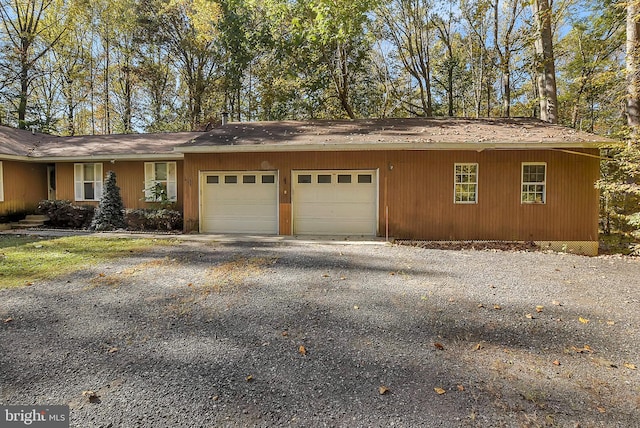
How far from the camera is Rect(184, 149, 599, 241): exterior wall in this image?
8.80 m

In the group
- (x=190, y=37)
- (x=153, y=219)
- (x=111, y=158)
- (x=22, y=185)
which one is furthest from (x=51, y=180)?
(x=190, y=37)

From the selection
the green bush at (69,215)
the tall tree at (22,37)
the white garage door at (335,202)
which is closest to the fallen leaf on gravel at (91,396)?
the white garage door at (335,202)

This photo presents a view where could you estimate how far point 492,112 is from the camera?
70.2 feet

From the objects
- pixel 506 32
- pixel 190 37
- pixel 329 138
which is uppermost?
pixel 190 37

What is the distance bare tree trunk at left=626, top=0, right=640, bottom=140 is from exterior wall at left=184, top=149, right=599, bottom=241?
175 cm

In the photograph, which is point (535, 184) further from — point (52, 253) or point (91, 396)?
point (52, 253)

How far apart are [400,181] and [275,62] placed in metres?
12.7

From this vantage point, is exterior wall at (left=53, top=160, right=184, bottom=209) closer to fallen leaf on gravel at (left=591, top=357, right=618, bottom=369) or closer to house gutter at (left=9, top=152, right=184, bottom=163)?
house gutter at (left=9, top=152, right=184, bottom=163)

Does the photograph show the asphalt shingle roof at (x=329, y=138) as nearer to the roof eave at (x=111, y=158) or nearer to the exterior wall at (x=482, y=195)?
the roof eave at (x=111, y=158)

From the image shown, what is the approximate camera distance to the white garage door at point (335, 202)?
948cm

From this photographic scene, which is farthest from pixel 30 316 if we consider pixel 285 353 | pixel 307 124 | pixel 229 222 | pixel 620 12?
pixel 620 12

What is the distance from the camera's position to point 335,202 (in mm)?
9641

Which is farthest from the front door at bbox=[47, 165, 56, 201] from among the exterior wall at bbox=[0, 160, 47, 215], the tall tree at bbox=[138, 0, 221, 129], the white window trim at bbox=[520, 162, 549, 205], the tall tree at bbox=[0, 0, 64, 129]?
the white window trim at bbox=[520, 162, 549, 205]

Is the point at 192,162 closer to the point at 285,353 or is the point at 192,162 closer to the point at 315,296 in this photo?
the point at 315,296
